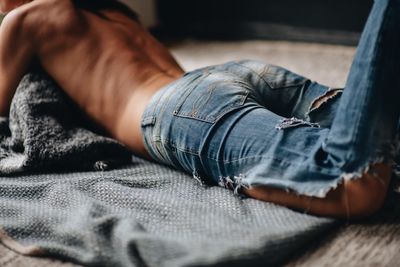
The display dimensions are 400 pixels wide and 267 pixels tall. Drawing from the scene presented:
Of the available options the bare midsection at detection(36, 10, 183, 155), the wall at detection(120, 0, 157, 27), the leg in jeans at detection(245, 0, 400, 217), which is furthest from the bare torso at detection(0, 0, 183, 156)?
the wall at detection(120, 0, 157, 27)

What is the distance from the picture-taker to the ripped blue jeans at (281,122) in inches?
35.9

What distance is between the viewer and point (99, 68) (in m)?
1.30

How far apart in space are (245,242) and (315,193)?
0.16 metres

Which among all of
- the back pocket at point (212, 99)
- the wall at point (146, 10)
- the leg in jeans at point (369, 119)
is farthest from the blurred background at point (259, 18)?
the leg in jeans at point (369, 119)

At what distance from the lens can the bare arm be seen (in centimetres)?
129

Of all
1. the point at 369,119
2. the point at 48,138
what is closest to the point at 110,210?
the point at 48,138

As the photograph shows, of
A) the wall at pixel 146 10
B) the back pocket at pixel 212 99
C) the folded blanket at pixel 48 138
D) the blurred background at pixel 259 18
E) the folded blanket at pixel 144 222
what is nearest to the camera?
the folded blanket at pixel 144 222

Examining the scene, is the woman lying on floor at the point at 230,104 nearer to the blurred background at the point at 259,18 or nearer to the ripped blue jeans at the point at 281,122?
the ripped blue jeans at the point at 281,122

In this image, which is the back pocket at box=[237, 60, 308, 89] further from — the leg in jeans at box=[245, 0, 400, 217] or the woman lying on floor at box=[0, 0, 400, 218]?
the leg in jeans at box=[245, 0, 400, 217]

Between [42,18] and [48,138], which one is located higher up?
[42,18]

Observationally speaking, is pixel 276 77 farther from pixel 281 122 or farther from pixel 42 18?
pixel 42 18

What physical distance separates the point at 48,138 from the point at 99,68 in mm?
208

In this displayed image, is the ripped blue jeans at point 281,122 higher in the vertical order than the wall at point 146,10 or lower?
higher

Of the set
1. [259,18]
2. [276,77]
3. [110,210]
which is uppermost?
[276,77]
